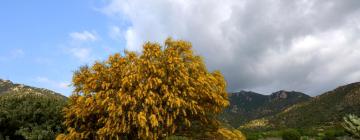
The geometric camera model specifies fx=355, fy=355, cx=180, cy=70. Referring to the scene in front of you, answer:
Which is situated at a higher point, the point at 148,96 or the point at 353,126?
the point at 148,96

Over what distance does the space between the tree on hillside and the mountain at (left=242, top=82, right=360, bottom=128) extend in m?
80.6

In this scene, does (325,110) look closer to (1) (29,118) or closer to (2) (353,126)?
(1) (29,118)

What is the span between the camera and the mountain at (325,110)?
98500 mm

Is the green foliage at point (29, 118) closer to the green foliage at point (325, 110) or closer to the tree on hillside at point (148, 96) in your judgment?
A: the tree on hillside at point (148, 96)

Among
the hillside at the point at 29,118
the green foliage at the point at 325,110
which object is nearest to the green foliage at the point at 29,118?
the hillside at the point at 29,118

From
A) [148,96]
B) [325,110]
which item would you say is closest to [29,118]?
[148,96]

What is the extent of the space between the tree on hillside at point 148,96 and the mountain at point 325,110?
265 feet

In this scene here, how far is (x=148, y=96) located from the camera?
18250 mm

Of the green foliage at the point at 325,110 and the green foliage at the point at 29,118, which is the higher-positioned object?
the green foliage at the point at 325,110

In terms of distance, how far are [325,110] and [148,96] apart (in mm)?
104499

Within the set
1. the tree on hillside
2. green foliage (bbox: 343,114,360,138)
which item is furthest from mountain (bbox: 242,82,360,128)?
green foliage (bbox: 343,114,360,138)

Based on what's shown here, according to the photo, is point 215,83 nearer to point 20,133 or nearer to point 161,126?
point 161,126

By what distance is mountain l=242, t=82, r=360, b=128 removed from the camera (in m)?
98.5

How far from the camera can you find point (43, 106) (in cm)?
2386
